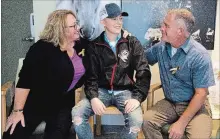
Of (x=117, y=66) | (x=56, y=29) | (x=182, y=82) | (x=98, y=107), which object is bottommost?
(x=98, y=107)

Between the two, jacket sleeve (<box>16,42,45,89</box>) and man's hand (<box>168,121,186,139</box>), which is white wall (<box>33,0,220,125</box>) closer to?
jacket sleeve (<box>16,42,45,89</box>)

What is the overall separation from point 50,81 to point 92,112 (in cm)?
35

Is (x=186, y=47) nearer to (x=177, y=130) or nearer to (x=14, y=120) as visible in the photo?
(x=177, y=130)

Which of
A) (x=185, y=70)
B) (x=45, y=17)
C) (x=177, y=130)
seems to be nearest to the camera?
(x=177, y=130)

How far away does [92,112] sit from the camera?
222 cm

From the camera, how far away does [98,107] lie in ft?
7.03

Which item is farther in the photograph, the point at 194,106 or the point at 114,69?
the point at 114,69

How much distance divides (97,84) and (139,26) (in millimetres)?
846

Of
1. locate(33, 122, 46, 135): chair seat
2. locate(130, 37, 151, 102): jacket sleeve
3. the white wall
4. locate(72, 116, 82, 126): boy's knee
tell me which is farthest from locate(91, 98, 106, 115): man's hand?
Result: the white wall

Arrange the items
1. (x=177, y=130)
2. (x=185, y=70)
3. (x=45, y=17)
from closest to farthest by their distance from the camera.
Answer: (x=177, y=130) → (x=185, y=70) → (x=45, y=17)

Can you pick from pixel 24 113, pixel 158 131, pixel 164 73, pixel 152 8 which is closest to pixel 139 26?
pixel 152 8

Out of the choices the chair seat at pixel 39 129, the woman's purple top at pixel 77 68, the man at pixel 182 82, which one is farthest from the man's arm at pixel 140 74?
the chair seat at pixel 39 129

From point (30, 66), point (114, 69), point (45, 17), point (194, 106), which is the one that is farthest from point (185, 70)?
point (45, 17)

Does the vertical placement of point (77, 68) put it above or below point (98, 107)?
above
